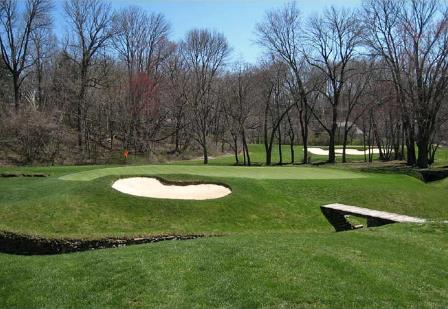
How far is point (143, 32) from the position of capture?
5534 centimetres

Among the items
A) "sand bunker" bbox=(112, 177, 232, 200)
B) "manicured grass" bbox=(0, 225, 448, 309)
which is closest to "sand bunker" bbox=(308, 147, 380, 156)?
"sand bunker" bbox=(112, 177, 232, 200)

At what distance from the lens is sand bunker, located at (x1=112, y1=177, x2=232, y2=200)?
1847 cm

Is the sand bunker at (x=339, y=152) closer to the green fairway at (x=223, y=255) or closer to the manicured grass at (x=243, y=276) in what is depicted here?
the green fairway at (x=223, y=255)

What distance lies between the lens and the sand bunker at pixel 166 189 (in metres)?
18.5

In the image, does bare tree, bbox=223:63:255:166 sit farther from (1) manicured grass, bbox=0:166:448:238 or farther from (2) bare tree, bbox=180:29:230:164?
(1) manicured grass, bbox=0:166:448:238

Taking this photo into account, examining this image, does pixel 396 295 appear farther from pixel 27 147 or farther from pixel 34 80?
pixel 34 80

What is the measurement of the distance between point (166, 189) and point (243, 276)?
12168 millimetres

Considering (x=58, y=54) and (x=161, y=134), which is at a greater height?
(x=58, y=54)

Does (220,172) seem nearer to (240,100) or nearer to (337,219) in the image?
(337,219)

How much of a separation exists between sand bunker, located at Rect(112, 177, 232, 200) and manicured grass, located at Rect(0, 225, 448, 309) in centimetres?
783

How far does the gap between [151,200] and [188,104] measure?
36.6 meters

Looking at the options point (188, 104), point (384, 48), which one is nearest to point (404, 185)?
point (384, 48)

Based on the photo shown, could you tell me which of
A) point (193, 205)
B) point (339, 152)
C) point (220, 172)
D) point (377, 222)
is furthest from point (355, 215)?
point (339, 152)

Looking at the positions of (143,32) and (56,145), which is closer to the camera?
(56,145)
